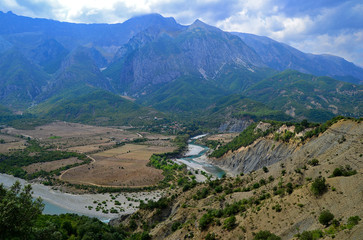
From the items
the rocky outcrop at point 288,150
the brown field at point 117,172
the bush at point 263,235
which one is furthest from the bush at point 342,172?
the brown field at point 117,172

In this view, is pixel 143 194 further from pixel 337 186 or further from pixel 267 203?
pixel 337 186

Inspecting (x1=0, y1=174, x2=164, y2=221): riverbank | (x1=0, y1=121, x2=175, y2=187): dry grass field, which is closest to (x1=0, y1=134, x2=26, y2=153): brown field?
(x1=0, y1=121, x2=175, y2=187): dry grass field

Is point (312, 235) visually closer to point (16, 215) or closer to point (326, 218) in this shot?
point (326, 218)

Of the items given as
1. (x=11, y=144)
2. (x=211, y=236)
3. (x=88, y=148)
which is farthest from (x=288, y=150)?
(x=11, y=144)

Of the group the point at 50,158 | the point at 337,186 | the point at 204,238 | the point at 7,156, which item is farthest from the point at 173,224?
the point at 7,156

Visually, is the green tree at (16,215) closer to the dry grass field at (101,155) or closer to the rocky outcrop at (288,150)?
the rocky outcrop at (288,150)

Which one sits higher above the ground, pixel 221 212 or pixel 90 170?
pixel 221 212

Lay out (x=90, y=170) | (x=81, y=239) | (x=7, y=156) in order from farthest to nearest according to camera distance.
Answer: (x=7, y=156), (x=90, y=170), (x=81, y=239)

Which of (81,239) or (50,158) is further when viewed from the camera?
(50,158)
